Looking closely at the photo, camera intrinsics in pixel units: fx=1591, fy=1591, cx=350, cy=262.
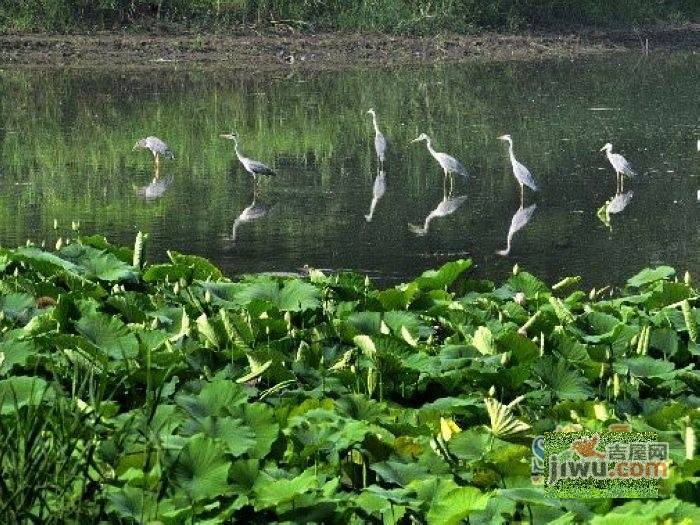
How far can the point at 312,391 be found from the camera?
3990mm

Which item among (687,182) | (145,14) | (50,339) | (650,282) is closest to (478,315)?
(650,282)

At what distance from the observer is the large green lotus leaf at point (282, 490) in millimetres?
3006

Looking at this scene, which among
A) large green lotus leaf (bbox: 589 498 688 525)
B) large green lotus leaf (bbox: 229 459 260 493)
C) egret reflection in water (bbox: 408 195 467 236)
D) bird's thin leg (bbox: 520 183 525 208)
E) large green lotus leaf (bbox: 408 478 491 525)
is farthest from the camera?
bird's thin leg (bbox: 520 183 525 208)

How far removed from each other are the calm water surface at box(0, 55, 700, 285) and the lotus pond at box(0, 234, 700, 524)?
3.65m

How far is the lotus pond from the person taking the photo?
119 inches

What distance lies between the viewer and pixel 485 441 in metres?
3.37

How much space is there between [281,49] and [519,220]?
15518mm

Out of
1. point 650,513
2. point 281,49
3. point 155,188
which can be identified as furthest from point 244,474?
point 281,49

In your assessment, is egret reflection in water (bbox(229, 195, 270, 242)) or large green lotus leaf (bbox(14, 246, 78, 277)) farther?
egret reflection in water (bbox(229, 195, 270, 242))

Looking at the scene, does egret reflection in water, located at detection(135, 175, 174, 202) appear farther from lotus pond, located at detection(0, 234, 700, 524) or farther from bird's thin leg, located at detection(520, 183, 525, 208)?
lotus pond, located at detection(0, 234, 700, 524)

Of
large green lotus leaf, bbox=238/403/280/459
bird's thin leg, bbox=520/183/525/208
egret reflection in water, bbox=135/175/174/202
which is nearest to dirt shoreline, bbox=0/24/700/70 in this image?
egret reflection in water, bbox=135/175/174/202

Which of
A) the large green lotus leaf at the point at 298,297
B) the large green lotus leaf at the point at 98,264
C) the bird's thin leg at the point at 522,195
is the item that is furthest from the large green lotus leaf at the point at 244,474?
the bird's thin leg at the point at 522,195

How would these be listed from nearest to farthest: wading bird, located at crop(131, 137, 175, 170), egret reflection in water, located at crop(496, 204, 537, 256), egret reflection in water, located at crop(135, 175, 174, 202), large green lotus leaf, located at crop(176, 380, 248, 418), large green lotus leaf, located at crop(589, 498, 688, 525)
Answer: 1. large green lotus leaf, located at crop(589, 498, 688, 525)
2. large green lotus leaf, located at crop(176, 380, 248, 418)
3. egret reflection in water, located at crop(496, 204, 537, 256)
4. egret reflection in water, located at crop(135, 175, 174, 202)
5. wading bird, located at crop(131, 137, 175, 170)

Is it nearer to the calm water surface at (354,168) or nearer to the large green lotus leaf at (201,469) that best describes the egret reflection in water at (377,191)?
the calm water surface at (354,168)
